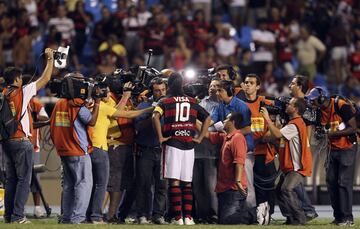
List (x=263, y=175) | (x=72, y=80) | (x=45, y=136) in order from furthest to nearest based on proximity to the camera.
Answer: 1. (x=45, y=136)
2. (x=263, y=175)
3. (x=72, y=80)

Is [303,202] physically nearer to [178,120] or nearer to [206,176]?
[206,176]

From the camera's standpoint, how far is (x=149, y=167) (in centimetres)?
2031

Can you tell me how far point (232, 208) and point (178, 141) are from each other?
1179mm

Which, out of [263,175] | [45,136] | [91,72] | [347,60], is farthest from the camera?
[347,60]

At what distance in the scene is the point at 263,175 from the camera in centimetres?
2075

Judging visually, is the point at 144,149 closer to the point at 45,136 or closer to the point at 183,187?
the point at 183,187

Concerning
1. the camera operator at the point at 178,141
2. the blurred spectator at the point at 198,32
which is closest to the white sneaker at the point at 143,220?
the camera operator at the point at 178,141

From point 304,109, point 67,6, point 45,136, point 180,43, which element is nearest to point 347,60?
point 180,43

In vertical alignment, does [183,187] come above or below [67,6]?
below

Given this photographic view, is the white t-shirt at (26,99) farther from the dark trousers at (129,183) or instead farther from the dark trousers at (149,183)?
the dark trousers at (149,183)

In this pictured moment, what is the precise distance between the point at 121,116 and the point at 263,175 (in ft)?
7.42

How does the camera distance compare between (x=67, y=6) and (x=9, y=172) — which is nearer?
(x=9, y=172)

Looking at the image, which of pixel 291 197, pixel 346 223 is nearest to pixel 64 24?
pixel 291 197

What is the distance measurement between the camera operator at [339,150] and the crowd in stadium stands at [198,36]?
976 cm
